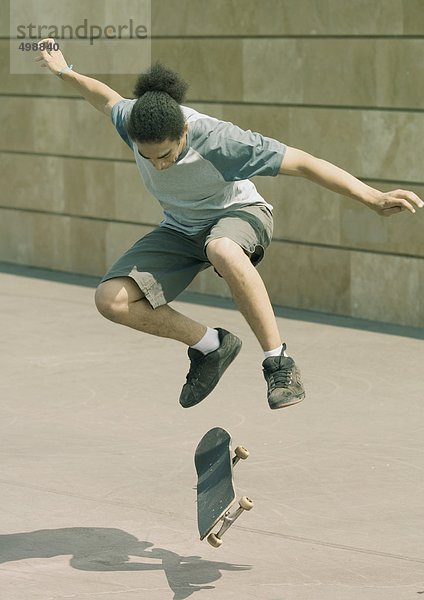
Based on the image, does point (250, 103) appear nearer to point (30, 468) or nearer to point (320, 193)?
point (320, 193)

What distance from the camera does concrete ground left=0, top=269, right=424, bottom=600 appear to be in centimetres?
584

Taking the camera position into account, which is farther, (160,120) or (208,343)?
(208,343)

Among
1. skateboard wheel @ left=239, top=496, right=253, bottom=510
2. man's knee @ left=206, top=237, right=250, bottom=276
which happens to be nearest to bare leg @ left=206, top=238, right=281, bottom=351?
man's knee @ left=206, top=237, right=250, bottom=276

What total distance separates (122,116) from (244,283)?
0.98 meters

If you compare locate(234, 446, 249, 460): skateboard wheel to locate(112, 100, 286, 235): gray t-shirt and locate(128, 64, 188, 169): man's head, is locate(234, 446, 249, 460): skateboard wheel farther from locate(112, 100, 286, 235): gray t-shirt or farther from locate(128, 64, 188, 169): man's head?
locate(128, 64, 188, 169): man's head

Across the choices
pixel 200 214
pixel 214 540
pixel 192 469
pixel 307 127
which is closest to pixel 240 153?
pixel 200 214

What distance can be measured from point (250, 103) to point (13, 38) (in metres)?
3.07

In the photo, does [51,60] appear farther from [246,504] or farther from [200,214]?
[246,504]

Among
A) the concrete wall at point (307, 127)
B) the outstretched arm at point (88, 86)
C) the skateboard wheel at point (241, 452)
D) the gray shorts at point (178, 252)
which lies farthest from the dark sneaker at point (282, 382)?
the concrete wall at point (307, 127)

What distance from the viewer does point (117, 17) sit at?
1279 centimetres

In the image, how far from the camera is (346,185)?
6.06m

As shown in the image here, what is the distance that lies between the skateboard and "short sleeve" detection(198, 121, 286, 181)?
1162 millimetres

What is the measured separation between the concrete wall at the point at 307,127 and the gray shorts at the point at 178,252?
4.37 m

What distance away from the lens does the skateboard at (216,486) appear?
5820 millimetres
